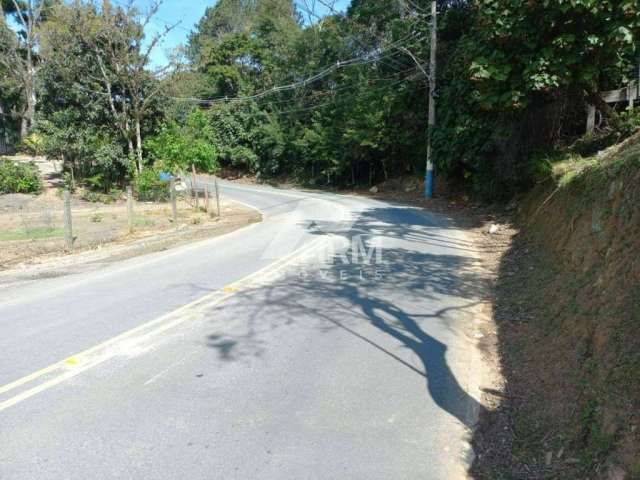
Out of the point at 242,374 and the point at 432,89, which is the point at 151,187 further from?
the point at 242,374

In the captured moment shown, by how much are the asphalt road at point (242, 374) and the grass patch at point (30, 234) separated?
608cm

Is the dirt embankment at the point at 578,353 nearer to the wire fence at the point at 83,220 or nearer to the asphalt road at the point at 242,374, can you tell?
the asphalt road at the point at 242,374

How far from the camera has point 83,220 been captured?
18938mm

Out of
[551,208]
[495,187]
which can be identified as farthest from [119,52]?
[551,208]

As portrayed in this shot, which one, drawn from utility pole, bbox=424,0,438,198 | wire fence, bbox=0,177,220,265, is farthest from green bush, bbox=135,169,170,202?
utility pole, bbox=424,0,438,198

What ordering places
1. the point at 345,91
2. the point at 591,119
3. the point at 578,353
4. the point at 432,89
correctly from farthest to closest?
the point at 345,91
the point at 432,89
the point at 591,119
the point at 578,353

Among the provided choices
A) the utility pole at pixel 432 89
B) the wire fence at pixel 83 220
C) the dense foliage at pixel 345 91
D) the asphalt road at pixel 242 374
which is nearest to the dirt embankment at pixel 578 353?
the asphalt road at pixel 242 374

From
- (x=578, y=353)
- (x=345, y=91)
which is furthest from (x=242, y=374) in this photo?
(x=345, y=91)

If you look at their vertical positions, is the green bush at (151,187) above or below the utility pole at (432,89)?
below

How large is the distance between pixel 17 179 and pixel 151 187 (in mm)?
7331

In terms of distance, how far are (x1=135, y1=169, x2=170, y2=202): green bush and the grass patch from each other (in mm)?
8281

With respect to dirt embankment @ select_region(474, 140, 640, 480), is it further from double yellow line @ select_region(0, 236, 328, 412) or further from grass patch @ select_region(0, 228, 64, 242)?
grass patch @ select_region(0, 228, 64, 242)

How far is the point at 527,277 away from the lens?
25.3ft

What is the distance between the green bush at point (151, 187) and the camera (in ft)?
78.1
